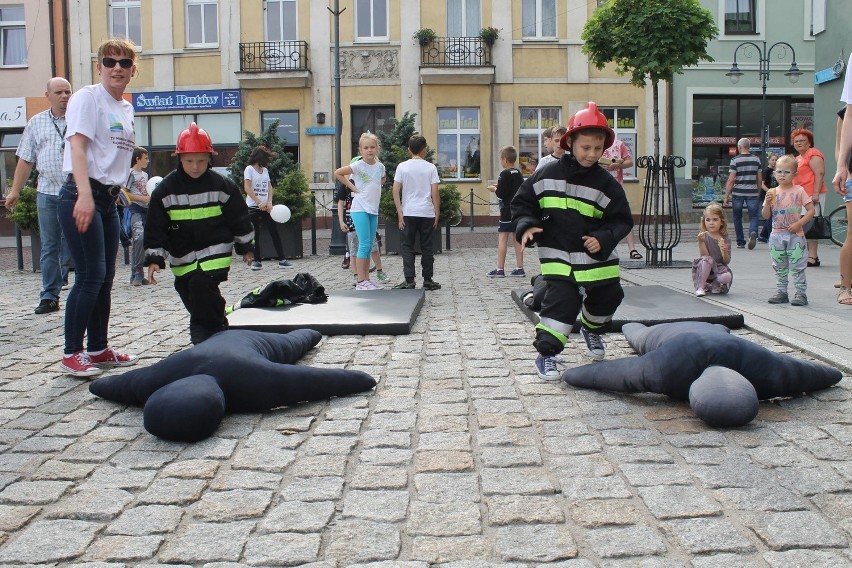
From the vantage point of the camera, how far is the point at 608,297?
584 cm

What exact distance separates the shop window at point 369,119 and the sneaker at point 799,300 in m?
21.4

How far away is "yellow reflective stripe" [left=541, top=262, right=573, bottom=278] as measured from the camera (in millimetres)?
5695

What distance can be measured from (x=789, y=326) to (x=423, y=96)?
22460mm

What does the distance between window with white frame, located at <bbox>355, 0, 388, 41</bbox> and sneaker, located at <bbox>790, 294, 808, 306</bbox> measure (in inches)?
880

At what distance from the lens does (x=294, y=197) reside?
1691cm

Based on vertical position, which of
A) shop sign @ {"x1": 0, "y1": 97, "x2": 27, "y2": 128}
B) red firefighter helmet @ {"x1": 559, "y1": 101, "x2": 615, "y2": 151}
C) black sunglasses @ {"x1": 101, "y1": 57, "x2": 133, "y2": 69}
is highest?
shop sign @ {"x1": 0, "y1": 97, "x2": 27, "y2": 128}

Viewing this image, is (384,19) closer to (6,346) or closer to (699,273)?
(699,273)

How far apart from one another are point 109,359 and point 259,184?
8.95m

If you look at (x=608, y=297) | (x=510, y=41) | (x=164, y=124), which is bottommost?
(x=608, y=297)

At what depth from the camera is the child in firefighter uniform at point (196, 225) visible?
6.11 meters

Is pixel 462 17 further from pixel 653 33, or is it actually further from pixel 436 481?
Result: pixel 436 481

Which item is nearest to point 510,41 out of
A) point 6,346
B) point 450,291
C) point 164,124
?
point 164,124

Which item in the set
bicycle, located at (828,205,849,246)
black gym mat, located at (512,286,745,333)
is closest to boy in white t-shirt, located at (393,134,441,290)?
black gym mat, located at (512,286,745,333)

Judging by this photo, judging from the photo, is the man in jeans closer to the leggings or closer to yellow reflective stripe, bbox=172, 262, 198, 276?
the leggings
